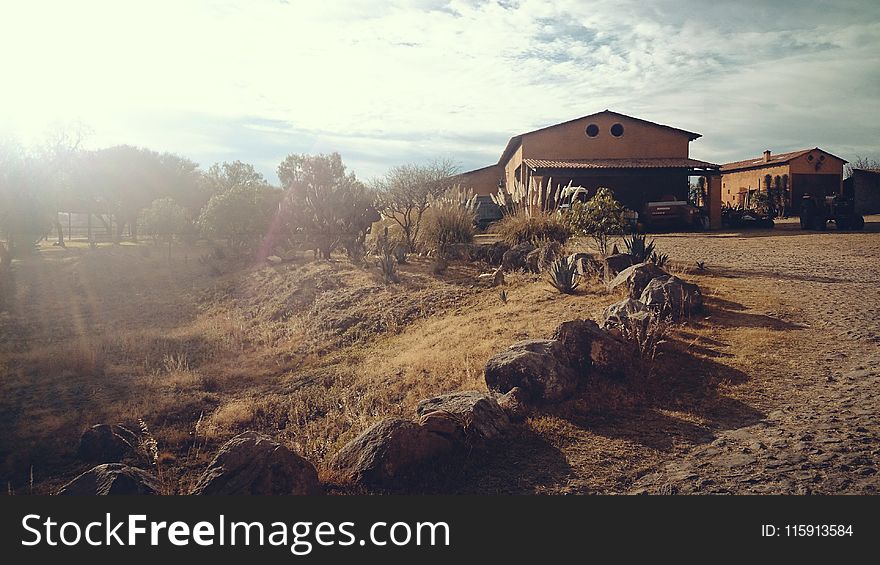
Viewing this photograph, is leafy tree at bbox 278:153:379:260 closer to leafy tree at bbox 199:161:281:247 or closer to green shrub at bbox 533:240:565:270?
leafy tree at bbox 199:161:281:247

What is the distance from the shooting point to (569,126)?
102 ft

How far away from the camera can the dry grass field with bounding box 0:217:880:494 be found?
4984 millimetres

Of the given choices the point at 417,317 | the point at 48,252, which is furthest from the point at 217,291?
the point at 48,252

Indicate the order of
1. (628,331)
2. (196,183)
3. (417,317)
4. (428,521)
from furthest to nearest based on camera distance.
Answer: (196,183)
(417,317)
(628,331)
(428,521)

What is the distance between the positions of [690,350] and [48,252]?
36459mm

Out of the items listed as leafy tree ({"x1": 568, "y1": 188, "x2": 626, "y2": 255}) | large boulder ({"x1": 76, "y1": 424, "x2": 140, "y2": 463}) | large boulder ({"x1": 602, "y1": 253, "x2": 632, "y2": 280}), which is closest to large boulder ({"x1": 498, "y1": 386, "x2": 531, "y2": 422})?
large boulder ({"x1": 76, "y1": 424, "x2": 140, "y2": 463})

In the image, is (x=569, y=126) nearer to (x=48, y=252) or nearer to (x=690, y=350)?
(x=690, y=350)

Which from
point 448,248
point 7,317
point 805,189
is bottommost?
point 7,317

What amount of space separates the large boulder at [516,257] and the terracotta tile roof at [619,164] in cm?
1426

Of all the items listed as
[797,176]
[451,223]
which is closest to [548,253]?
[451,223]

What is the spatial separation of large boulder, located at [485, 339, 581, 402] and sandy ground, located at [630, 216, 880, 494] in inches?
59.9

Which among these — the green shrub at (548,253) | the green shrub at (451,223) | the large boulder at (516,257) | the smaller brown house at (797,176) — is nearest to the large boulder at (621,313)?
the green shrub at (548,253)

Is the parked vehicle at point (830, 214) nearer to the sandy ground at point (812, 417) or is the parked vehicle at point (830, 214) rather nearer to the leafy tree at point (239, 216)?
the sandy ground at point (812, 417)

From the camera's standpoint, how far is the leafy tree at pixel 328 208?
845 inches
